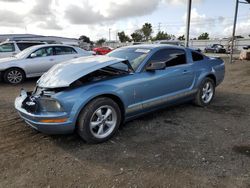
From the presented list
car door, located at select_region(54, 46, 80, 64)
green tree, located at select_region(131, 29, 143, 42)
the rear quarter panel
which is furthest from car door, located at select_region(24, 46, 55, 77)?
green tree, located at select_region(131, 29, 143, 42)

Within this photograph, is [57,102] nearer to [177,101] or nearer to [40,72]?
[177,101]

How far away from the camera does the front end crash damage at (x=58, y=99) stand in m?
3.69

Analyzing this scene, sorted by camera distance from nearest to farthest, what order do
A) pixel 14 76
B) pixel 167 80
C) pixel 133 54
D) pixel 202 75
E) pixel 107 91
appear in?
pixel 107 91, pixel 167 80, pixel 133 54, pixel 202 75, pixel 14 76

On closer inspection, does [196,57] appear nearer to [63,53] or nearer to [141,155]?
[141,155]

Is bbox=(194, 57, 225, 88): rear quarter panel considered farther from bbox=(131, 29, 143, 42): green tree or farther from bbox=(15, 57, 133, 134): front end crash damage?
bbox=(131, 29, 143, 42): green tree

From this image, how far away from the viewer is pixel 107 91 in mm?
4020

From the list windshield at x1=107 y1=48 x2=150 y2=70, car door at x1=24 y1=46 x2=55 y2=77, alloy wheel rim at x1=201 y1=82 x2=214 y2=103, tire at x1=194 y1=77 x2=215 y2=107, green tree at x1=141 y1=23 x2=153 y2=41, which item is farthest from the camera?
green tree at x1=141 y1=23 x2=153 y2=41

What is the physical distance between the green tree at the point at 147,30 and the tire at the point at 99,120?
3121 inches

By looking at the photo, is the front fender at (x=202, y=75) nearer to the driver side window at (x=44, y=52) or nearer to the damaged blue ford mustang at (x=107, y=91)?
the damaged blue ford mustang at (x=107, y=91)

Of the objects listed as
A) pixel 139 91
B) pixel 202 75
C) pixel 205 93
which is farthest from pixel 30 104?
pixel 205 93

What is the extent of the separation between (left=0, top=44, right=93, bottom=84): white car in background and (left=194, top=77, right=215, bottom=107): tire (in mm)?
6078

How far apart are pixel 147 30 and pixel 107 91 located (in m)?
80.3

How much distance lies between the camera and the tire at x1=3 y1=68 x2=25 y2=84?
9273 millimetres

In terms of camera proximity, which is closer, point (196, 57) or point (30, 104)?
point (30, 104)
